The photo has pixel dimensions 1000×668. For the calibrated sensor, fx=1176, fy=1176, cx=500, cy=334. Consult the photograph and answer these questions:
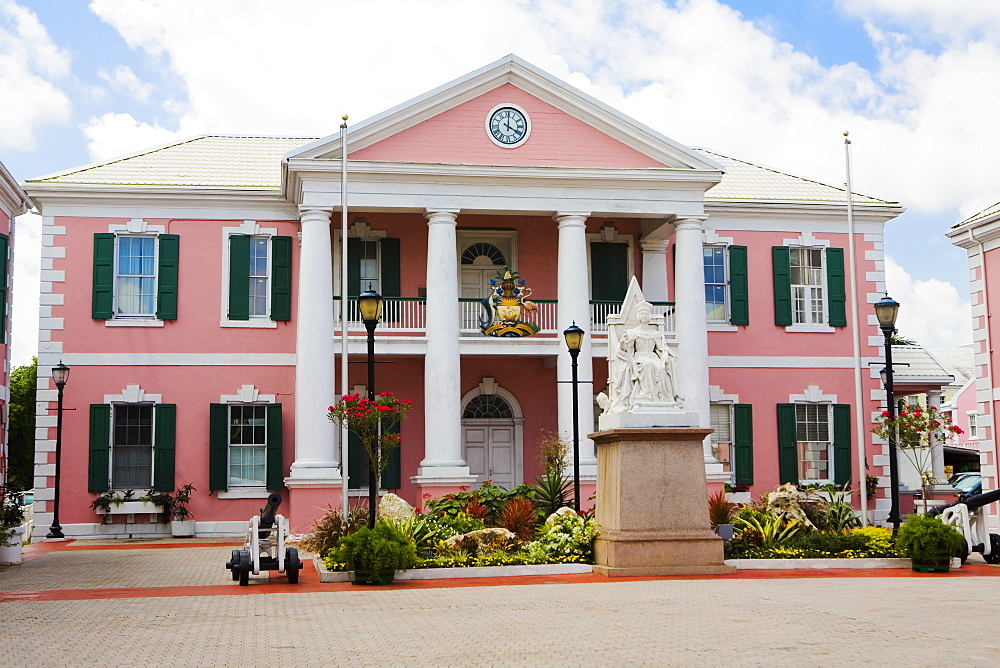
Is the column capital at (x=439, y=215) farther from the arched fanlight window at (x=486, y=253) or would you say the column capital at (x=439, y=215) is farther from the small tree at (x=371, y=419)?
the small tree at (x=371, y=419)

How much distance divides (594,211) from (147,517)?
11062mm

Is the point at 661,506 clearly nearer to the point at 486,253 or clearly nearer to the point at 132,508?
the point at 486,253

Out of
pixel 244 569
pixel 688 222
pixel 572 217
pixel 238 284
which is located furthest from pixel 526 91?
pixel 244 569

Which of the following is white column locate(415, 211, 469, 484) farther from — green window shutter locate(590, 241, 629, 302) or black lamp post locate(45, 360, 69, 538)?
black lamp post locate(45, 360, 69, 538)

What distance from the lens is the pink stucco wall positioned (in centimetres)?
2355

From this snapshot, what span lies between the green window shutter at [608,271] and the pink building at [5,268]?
11869 millimetres

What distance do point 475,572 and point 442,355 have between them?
835cm

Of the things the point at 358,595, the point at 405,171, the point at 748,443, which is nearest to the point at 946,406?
the point at 748,443

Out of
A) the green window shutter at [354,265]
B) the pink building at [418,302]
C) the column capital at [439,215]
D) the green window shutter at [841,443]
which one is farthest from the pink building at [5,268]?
the green window shutter at [841,443]

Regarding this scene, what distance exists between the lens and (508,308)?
24094mm

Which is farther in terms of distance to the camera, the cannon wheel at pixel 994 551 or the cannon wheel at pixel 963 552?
the cannon wheel at pixel 994 551

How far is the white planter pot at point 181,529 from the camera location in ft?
78.0

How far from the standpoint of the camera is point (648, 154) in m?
24.3

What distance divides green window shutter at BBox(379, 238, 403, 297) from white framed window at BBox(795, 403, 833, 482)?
9.62 m
